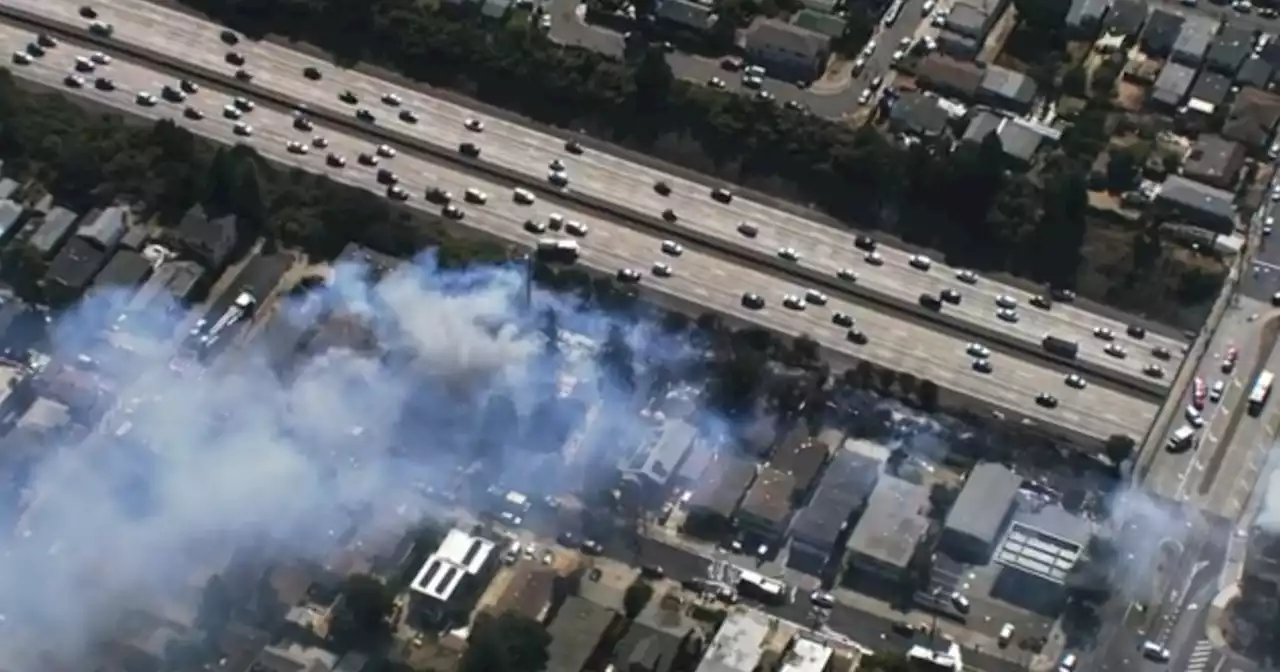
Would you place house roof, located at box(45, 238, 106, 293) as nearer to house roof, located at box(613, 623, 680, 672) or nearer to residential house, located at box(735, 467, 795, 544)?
house roof, located at box(613, 623, 680, 672)

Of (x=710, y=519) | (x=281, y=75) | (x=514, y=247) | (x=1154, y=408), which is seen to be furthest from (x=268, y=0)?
(x=1154, y=408)

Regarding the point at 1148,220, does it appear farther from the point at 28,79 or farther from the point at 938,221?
the point at 28,79

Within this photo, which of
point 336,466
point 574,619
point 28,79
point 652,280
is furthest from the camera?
point 28,79

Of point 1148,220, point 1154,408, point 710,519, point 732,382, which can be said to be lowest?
point 710,519

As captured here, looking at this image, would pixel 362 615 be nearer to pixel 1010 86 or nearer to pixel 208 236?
pixel 208 236

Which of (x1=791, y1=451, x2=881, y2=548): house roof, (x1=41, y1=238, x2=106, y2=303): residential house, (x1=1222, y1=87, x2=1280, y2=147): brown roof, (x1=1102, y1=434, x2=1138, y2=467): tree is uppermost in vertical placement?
(x1=1222, y1=87, x2=1280, y2=147): brown roof

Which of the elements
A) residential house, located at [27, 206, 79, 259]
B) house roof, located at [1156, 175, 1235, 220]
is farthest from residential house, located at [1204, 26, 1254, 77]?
residential house, located at [27, 206, 79, 259]
